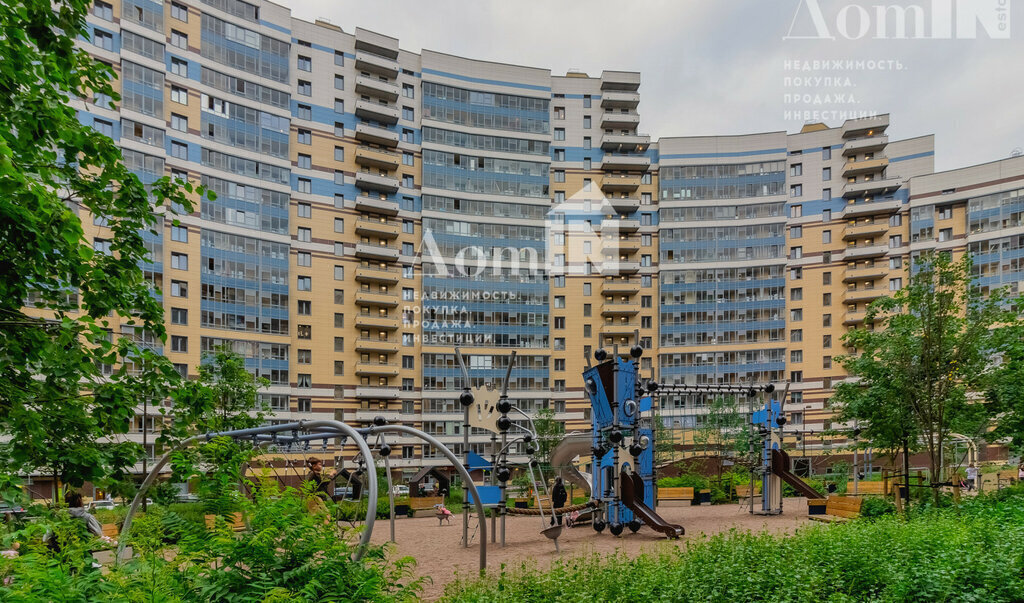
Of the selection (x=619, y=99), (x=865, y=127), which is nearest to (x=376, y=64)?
(x=619, y=99)

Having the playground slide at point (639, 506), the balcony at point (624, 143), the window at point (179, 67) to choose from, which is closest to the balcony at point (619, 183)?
the balcony at point (624, 143)

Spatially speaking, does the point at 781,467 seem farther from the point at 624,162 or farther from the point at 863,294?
the point at 863,294

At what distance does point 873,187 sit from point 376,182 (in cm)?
5246

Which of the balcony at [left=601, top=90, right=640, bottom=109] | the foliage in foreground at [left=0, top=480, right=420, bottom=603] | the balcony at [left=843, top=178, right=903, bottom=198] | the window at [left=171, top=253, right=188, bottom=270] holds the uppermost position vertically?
the balcony at [left=601, top=90, right=640, bottom=109]

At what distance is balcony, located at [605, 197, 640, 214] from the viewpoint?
7031 centimetres

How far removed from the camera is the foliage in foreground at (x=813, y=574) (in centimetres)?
909

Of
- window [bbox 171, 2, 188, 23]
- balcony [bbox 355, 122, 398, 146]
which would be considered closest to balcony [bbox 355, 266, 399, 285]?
balcony [bbox 355, 122, 398, 146]

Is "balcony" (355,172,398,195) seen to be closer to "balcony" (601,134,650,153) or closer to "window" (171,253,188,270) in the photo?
"window" (171,253,188,270)

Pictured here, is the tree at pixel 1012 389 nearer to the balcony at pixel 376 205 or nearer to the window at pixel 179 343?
the window at pixel 179 343

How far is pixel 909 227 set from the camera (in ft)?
227

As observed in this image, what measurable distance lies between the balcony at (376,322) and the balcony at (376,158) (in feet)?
48.7

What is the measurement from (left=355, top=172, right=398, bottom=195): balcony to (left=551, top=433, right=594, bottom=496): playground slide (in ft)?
129

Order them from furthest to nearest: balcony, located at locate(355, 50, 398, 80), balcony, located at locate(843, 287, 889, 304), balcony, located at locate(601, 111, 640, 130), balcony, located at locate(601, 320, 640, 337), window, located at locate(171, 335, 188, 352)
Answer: balcony, located at locate(601, 111, 640, 130)
balcony, located at locate(601, 320, 640, 337)
balcony, located at locate(843, 287, 889, 304)
balcony, located at locate(355, 50, 398, 80)
window, located at locate(171, 335, 188, 352)

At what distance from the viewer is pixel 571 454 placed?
31234 millimetres
